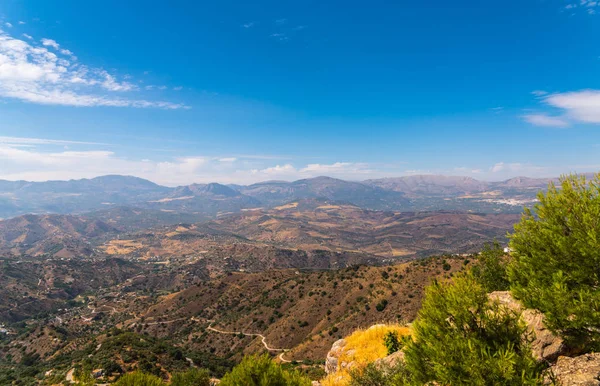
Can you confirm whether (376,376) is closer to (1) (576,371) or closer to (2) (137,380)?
(1) (576,371)

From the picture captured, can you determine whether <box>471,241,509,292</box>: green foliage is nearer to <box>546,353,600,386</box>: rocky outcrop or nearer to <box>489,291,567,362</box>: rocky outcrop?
<box>489,291,567,362</box>: rocky outcrop

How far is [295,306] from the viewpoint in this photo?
313 ft

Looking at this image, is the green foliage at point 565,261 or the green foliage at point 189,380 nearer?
A: the green foliage at point 565,261

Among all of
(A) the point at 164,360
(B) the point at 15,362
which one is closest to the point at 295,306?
(A) the point at 164,360

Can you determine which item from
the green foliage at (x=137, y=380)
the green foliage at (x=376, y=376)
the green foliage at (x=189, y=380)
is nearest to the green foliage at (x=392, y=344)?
the green foliage at (x=376, y=376)

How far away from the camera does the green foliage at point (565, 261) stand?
43.9 feet

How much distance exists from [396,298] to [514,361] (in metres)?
64.8

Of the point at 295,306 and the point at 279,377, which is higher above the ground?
the point at 279,377

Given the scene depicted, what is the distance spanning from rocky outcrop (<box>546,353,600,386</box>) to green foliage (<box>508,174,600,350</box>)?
85 cm

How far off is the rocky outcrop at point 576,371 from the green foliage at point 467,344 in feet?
2.46

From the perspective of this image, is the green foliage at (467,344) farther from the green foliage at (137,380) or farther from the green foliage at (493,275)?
the green foliage at (137,380)

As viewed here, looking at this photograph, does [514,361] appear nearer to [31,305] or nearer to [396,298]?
[396,298]

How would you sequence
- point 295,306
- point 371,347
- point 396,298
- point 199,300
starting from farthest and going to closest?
point 199,300, point 295,306, point 396,298, point 371,347

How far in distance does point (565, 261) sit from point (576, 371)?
5.83 m
